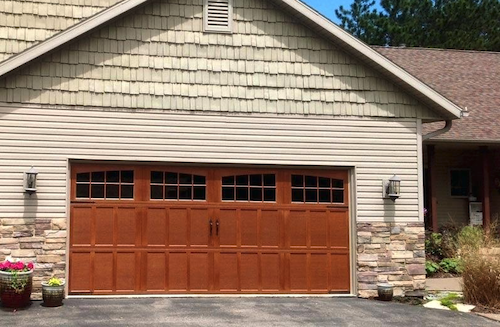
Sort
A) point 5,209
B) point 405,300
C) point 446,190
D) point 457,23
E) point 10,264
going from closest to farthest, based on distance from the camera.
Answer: point 10,264 → point 5,209 → point 405,300 → point 446,190 → point 457,23

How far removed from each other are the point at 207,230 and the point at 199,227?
0.48ft

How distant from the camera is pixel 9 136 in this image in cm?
1024

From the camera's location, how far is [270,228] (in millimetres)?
11234

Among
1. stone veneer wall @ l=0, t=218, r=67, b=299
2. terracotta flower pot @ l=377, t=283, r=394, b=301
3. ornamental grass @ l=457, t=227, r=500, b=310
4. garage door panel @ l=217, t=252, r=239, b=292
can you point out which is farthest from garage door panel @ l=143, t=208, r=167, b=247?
ornamental grass @ l=457, t=227, r=500, b=310

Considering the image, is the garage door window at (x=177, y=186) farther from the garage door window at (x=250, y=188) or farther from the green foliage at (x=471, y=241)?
the green foliage at (x=471, y=241)

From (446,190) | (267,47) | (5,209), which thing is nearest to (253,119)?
(267,47)

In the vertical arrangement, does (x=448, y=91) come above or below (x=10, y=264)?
above

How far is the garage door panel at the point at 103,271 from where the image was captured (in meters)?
10.6

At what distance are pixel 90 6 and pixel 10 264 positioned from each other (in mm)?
5530

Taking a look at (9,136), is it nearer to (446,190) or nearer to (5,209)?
(5,209)

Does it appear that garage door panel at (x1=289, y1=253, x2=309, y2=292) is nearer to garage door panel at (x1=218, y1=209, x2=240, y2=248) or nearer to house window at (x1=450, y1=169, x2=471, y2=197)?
garage door panel at (x1=218, y1=209, x2=240, y2=248)

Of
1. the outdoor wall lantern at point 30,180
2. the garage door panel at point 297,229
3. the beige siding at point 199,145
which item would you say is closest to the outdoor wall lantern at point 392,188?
the beige siding at point 199,145

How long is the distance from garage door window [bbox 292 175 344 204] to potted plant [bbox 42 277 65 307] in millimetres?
4210

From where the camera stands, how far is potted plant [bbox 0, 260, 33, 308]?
368 inches
